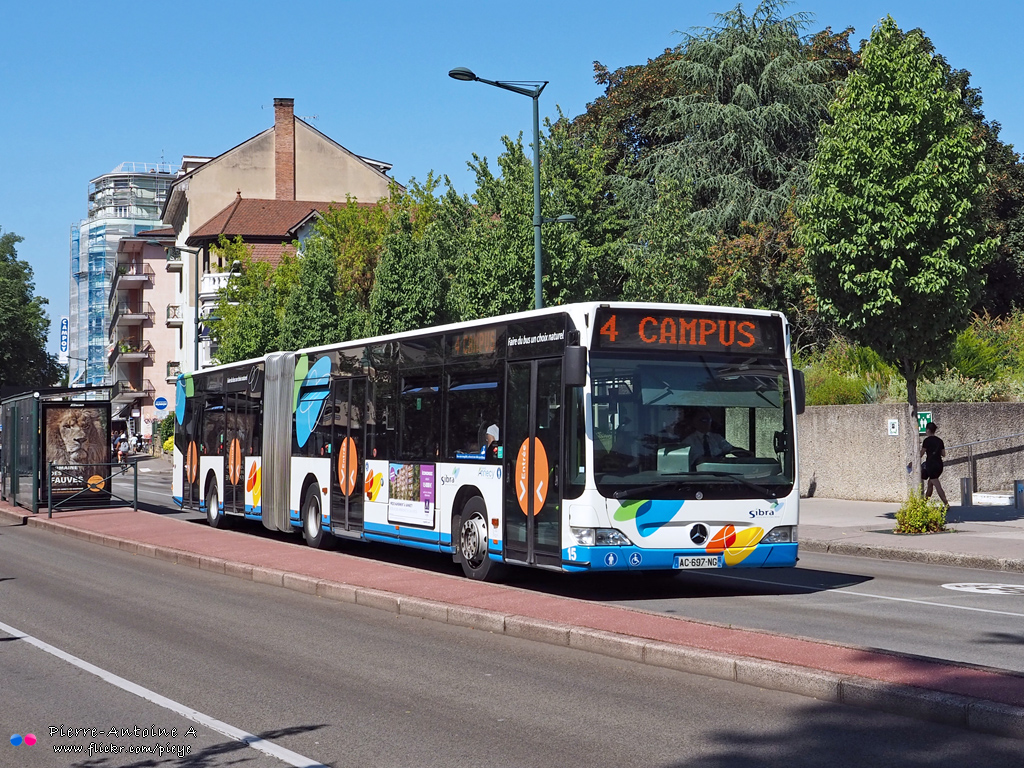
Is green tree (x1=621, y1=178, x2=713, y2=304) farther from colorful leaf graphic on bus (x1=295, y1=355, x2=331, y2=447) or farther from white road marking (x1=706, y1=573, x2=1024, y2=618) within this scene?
white road marking (x1=706, y1=573, x2=1024, y2=618)

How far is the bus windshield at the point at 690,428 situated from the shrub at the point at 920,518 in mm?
7928

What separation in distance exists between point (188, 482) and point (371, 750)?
2113 centimetres

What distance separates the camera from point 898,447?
87.2 ft

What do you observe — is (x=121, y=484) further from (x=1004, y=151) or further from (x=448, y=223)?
(x=1004, y=151)

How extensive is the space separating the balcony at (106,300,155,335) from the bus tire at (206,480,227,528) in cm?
8024

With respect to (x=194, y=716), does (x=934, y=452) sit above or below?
above

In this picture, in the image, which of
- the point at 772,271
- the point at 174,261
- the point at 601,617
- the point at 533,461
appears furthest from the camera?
the point at 174,261

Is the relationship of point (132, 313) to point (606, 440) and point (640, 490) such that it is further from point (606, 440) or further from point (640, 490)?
point (640, 490)

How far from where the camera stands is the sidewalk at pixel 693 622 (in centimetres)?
723

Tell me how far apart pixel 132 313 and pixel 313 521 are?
88517mm

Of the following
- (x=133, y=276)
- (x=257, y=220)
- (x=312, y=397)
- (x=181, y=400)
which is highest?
(x=133, y=276)

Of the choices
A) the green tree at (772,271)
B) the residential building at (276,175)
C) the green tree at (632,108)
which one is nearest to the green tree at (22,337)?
the residential building at (276,175)

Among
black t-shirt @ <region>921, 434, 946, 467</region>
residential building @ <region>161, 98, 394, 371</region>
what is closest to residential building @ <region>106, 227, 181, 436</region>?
residential building @ <region>161, 98, 394, 371</region>

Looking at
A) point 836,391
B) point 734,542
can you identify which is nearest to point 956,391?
point 836,391
